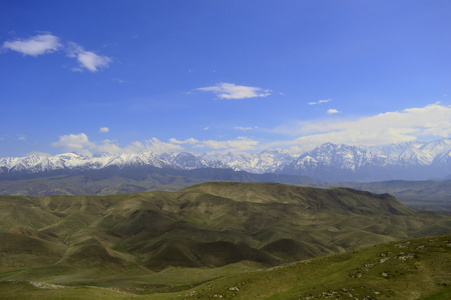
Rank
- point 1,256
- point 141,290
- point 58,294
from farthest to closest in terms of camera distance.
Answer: point 1,256, point 141,290, point 58,294

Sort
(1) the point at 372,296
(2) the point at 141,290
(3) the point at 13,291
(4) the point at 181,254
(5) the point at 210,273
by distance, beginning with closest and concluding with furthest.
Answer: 1. (1) the point at 372,296
2. (3) the point at 13,291
3. (2) the point at 141,290
4. (5) the point at 210,273
5. (4) the point at 181,254

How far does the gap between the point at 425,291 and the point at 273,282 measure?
26.8m

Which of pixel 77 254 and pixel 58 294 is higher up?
pixel 58 294

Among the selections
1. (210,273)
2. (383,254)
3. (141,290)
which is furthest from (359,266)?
(210,273)

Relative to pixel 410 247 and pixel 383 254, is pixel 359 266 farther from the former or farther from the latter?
pixel 410 247

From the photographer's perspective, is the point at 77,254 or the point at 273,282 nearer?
the point at 273,282

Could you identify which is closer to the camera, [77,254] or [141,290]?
[141,290]

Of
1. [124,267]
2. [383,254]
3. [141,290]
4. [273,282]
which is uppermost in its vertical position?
[383,254]

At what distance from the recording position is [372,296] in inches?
1871

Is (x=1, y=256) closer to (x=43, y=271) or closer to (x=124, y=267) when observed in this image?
(x=43, y=271)

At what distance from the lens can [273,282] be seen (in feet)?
214

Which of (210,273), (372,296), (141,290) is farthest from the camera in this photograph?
(210,273)

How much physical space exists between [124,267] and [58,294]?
12605 cm

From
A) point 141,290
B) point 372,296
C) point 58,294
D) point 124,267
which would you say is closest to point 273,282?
point 372,296
